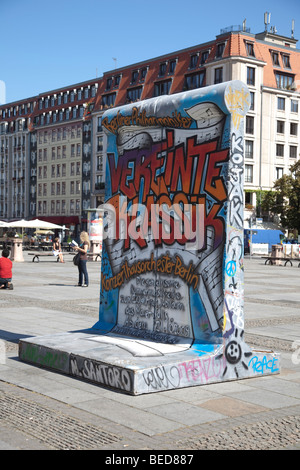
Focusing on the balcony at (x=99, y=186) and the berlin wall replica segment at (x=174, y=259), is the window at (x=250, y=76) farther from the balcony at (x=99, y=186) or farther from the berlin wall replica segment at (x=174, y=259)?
the berlin wall replica segment at (x=174, y=259)

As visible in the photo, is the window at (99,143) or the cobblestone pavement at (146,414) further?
the window at (99,143)

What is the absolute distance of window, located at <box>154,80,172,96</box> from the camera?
2712 inches

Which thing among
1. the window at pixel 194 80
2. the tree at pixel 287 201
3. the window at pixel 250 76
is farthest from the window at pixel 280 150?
the window at pixel 194 80

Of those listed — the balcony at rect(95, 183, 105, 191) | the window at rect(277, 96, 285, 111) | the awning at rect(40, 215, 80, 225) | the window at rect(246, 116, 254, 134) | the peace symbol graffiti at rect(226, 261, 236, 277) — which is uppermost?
the window at rect(277, 96, 285, 111)

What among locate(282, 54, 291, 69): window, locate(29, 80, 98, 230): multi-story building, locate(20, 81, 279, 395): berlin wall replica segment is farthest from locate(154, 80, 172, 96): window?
locate(20, 81, 279, 395): berlin wall replica segment

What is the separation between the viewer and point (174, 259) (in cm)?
782

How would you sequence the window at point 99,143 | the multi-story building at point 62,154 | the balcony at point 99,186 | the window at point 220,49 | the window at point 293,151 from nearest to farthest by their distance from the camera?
the window at point 220,49 < the window at point 293,151 < the balcony at point 99,186 < the window at point 99,143 < the multi-story building at point 62,154

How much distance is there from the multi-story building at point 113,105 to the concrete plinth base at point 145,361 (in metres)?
57.0

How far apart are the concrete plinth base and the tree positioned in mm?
53782

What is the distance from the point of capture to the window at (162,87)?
2712 inches

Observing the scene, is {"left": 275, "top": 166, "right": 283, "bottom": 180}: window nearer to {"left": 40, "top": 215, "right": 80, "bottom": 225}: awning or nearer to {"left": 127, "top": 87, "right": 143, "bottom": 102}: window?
{"left": 127, "top": 87, "right": 143, "bottom": 102}: window

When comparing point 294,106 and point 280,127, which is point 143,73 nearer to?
point 280,127

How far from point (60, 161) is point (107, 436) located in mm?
85749
